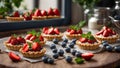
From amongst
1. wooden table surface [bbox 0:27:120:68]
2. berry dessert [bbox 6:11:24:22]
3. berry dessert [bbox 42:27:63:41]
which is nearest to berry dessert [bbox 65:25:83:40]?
berry dessert [bbox 42:27:63:41]

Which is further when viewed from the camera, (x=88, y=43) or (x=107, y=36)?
(x=107, y=36)

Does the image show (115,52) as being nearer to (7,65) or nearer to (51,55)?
(51,55)

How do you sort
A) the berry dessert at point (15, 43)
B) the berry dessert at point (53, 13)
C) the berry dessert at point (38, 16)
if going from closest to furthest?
the berry dessert at point (15, 43)
the berry dessert at point (38, 16)
the berry dessert at point (53, 13)

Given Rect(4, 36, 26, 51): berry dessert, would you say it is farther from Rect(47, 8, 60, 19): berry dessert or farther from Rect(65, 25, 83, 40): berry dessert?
Rect(47, 8, 60, 19): berry dessert

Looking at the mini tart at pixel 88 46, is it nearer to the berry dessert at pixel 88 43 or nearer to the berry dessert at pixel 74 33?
the berry dessert at pixel 88 43

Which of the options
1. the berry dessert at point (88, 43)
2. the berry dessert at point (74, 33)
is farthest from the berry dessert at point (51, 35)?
the berry dessert at point (88, 43)

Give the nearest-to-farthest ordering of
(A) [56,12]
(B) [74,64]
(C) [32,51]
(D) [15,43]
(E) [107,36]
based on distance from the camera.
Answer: (B) [74,64]
(C) [32,51]
(D) [15,43]
(E) [107,36]
(A) [56,12]

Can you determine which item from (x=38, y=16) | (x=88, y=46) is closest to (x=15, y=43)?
(x=88, y=46)

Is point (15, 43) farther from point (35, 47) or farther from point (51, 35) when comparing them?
point (51, 35)

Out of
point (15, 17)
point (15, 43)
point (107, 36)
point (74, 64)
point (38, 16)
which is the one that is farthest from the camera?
point (38, 16)

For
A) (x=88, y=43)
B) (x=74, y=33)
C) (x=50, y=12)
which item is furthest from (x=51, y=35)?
(x=50, y=12)

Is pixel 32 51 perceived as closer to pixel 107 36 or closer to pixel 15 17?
pixel 107 36

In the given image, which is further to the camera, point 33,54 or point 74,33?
point 74,33
